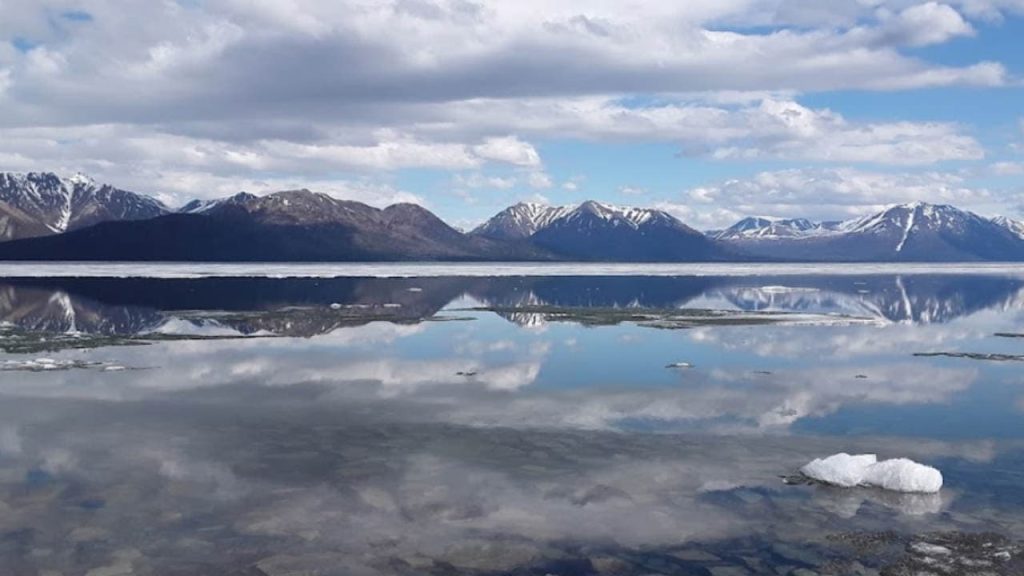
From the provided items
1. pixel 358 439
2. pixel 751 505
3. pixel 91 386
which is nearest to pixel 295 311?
pixel 91 386

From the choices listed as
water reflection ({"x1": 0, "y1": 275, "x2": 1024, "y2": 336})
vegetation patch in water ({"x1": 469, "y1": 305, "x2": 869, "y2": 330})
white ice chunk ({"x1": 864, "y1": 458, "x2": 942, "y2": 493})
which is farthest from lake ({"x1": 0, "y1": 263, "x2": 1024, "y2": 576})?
vegetation patch in water ({"x1": 469, "y1": 305, "x2": 869, "y2": 330})

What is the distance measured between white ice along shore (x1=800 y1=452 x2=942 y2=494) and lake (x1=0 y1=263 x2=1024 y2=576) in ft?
0.95

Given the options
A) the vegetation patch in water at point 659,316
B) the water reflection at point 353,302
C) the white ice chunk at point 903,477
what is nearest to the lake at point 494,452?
the white ice chunk at point 903,477

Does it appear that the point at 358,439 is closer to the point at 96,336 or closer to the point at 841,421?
the point at 841,421

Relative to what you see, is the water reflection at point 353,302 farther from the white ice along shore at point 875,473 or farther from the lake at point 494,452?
the white ice along shore at point 875,473

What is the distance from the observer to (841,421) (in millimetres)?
25219

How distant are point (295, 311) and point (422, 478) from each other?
45489mm

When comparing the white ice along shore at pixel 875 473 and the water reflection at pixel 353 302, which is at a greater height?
the water reflection at pixel 353 302

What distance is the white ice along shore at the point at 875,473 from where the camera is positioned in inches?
706

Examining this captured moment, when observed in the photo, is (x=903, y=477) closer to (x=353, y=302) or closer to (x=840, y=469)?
(x=840, y=469)

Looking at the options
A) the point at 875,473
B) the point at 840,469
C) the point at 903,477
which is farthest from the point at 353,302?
the point at 903,477

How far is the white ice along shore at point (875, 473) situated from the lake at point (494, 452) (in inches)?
11.4

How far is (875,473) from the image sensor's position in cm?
1853

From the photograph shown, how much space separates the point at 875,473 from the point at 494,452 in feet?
27.8
